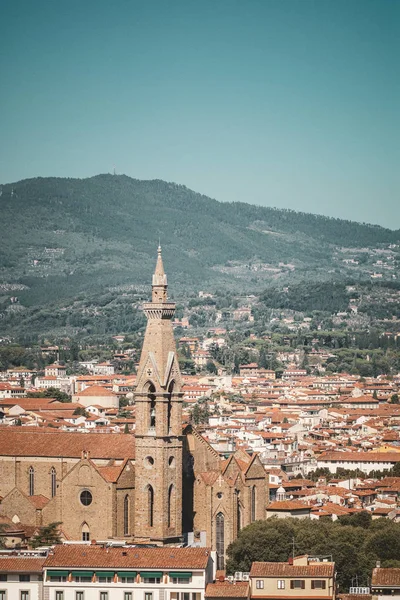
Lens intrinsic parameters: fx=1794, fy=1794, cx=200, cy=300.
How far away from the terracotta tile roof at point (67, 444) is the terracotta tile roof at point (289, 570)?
17.2 m

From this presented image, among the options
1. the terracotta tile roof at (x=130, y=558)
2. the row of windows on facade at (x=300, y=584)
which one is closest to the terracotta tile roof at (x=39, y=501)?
the terracotta tile roof at (x=130, y=558)

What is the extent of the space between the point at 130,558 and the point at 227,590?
11.3 feet

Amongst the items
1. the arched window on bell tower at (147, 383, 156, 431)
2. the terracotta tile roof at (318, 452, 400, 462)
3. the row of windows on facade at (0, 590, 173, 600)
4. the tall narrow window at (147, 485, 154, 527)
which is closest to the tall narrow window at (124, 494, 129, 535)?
the tall narrow window at (147, 485, 154, 527)

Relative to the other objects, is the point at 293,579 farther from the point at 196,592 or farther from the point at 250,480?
the point at 250,480

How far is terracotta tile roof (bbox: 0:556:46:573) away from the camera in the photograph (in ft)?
166

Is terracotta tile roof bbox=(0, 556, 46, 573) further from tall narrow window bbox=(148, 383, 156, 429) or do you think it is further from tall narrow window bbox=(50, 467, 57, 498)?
tall narrow window bbox=(50, 467, 57, 498)

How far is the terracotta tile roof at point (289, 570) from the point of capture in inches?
1975

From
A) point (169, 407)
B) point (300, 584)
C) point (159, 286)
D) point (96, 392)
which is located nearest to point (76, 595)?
point (300, 584)

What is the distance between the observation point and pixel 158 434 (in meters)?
66.1

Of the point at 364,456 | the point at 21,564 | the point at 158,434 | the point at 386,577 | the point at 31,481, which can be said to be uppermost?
the point at 158,434

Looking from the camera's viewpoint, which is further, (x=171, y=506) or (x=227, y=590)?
(x=171, y=506)

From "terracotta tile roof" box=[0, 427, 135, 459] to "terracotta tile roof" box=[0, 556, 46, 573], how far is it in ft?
52.4

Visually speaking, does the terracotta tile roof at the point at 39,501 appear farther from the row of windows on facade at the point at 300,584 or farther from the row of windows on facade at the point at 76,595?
the row of windows on facade at the point at 300,584

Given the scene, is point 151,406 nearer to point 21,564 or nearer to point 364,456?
point 21,564
